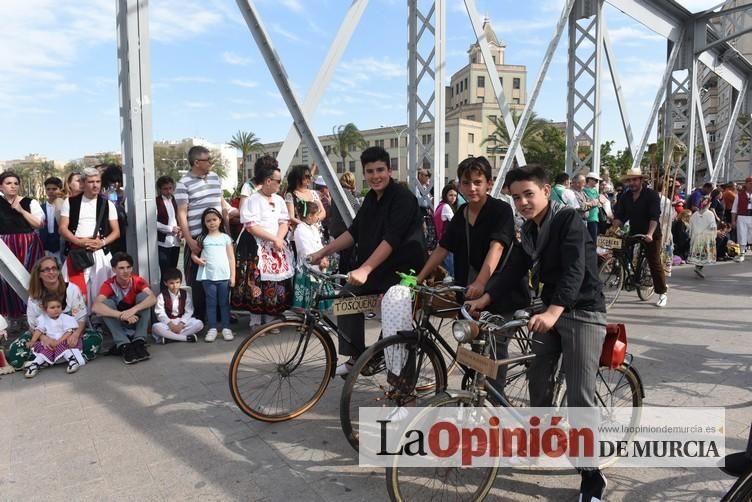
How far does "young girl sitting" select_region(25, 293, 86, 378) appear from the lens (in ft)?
15.6

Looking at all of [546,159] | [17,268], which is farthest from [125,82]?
[546,159]

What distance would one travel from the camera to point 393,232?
3.52m

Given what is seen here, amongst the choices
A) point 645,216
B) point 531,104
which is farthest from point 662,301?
point 531,104

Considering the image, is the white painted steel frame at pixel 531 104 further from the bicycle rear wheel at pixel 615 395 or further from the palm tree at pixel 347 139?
the palm tree at pixel 347 139

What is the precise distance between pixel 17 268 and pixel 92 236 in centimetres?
74

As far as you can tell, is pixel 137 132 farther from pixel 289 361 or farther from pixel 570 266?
pixel 570 266

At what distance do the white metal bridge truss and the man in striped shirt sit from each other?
340 millimetres

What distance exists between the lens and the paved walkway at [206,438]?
9.43 feet

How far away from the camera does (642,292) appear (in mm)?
7551

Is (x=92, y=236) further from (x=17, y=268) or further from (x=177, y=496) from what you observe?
(x=177, y=496)

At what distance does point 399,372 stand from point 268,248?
2914mm

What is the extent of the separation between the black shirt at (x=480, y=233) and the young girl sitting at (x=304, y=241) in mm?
2446

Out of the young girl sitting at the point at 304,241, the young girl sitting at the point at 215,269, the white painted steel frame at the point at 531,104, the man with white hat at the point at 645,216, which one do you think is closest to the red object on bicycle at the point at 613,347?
the young girl sitting at the point at 304,241

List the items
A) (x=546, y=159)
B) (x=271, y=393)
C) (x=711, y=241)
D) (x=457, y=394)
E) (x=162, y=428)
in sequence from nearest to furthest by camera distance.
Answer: (x=457, y=394) → (x=162, y=428) → (x=271, y=393) → (x=711, y=241) → (x=546, y=159)
